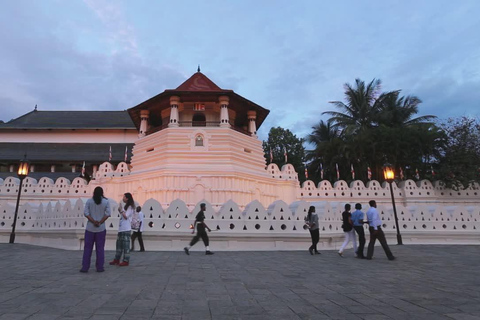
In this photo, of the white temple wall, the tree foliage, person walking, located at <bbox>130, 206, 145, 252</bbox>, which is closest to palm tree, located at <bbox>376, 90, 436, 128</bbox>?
the tree foliage

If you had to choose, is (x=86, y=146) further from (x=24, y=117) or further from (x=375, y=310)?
(x=375, y=310)

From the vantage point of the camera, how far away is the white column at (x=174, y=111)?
19.1 metres

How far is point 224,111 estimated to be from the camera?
63.7 feet

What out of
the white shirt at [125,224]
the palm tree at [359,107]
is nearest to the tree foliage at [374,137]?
the palm tree at [359,107]

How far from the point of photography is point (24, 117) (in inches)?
1318

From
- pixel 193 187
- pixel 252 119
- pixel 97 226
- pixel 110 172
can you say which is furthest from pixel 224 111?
pixel 97 226

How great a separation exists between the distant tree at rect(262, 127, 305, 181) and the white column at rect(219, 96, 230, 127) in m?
16.1

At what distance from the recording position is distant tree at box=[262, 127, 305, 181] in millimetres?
34344

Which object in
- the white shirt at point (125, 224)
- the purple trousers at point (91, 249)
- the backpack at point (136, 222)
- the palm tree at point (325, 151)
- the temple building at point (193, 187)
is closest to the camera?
the purple trousers at point (91, 249)

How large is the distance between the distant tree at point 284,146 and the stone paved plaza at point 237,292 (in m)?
28.3

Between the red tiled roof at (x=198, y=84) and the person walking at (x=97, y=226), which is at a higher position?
the red tiled roof at (x=198, y=84)

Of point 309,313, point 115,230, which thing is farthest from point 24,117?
point 309,313

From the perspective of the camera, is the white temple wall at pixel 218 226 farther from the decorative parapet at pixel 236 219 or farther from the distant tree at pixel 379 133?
the distant tree at pixel 379 133

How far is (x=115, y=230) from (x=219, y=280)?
245 inches
